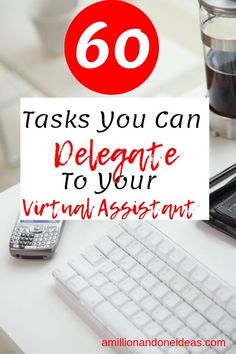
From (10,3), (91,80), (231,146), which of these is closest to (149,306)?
(231,146)

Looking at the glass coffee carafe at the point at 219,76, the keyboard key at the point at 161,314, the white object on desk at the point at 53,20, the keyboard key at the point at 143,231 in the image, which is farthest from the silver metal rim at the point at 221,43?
the white object on desk at the point at 53,20

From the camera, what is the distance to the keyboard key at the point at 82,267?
0.77 m

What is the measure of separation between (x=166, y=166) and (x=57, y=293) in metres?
0.24

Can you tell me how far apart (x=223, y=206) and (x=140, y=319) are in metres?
0.20

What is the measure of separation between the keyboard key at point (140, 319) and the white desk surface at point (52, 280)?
1.7 inches

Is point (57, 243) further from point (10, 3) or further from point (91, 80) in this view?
point (10, 3)

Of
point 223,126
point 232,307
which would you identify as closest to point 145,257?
point 232,307

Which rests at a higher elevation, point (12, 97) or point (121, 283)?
point (121, 283)

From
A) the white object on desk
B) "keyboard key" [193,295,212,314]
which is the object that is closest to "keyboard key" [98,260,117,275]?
"keyboard key" [193,295,212,314]

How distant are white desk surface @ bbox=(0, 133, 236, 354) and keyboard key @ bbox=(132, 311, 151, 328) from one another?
0.04 meters

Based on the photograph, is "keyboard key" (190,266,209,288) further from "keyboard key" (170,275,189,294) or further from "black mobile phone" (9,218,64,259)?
"black mobile phone" (9,218,64,259)

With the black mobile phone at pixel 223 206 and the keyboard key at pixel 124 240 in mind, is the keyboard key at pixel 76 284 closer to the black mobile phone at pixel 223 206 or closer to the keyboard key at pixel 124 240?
the keyboard key at pixel 124 240

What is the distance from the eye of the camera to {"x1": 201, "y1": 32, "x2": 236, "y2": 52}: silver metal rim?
2.92ft

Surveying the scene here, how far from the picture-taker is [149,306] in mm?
732
